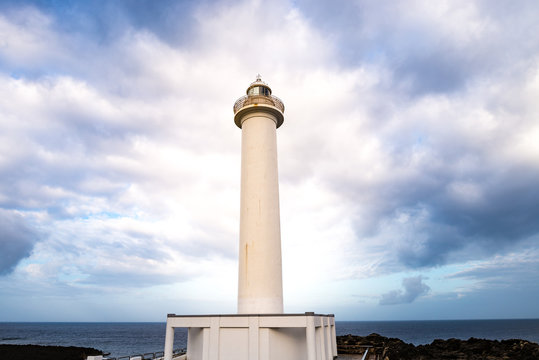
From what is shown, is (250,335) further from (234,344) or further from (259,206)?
(259,206)

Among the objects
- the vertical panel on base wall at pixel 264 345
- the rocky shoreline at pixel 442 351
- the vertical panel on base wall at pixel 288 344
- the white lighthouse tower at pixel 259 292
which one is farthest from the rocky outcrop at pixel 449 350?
the vertical panel on base wall at pixel 264 345

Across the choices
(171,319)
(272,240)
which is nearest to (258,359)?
(171,319)

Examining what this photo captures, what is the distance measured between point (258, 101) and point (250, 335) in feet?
39.4

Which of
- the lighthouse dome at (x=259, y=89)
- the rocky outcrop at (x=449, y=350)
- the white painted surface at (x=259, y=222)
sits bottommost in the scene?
the rocky outcrop at (x=449, y=350)

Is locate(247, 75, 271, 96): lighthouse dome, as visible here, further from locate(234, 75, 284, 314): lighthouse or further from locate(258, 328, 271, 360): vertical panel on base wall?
locate(258, 328, 271, 360): vertical panel on base wall

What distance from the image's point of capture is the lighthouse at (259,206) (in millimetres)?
17703

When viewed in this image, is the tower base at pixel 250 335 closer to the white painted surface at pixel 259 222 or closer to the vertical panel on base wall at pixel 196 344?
the vertical panel on base wall at pixel 196 344

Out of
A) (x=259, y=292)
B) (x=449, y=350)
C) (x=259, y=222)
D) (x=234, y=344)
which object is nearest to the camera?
(x=234, y=344)

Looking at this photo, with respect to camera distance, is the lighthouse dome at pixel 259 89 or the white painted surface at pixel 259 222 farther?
the lighthouse dome at pixel 259 89

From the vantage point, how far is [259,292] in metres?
17.6

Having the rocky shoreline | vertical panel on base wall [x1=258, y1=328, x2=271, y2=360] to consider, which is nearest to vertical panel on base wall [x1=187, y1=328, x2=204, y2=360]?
vertical panel on base wall [x1=258, y1=328, x2=271, y2=360]

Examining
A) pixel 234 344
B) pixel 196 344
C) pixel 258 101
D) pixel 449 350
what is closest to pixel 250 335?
pixel 234 344

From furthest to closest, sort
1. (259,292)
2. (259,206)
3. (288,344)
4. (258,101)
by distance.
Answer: (258,101), (259,206), (259,292), (288,344)

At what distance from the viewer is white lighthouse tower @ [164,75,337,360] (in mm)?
14961
